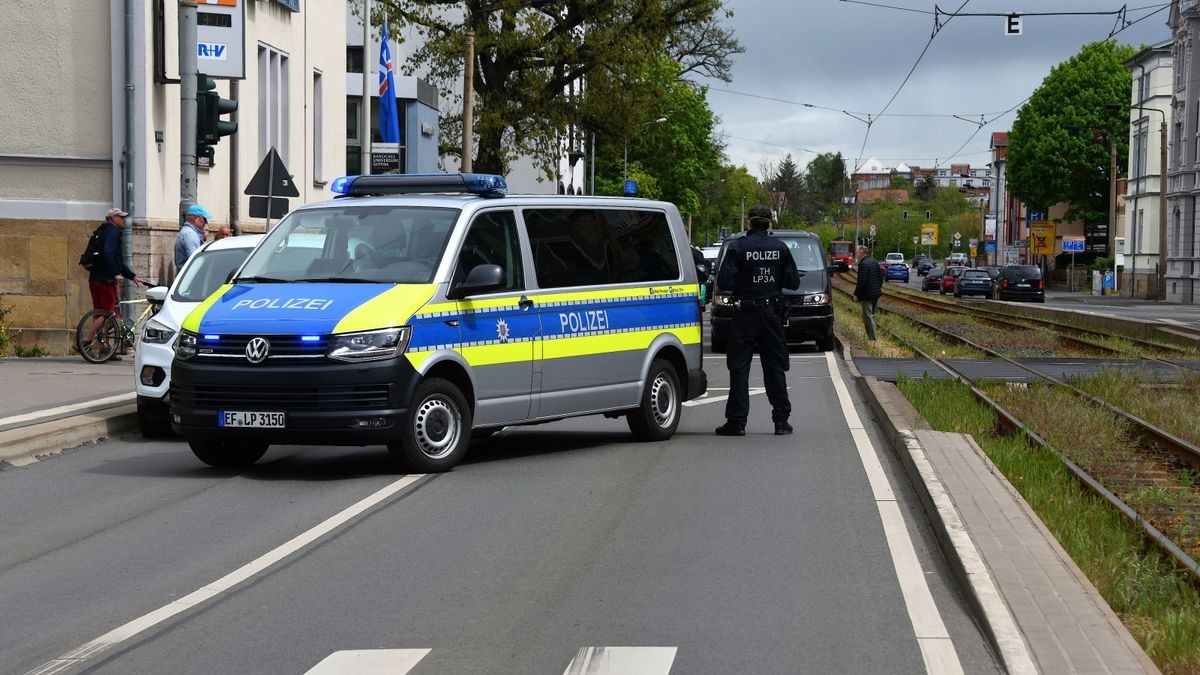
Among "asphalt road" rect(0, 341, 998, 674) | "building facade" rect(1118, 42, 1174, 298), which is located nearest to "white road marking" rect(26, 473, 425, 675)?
"asphalt road" rect(0, 341, 998, 674)

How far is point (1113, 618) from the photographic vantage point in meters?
6.10

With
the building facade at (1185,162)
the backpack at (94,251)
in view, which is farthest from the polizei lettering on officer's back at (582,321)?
the building facade at (1185,162)

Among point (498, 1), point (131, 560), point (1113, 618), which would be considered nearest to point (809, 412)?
point (131, 560)

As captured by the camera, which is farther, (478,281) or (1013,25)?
(1013,25)

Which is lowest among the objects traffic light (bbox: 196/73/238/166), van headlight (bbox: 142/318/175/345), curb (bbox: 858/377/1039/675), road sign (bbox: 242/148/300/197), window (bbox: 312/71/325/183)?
curb (bbox: 858/377/1039/675)

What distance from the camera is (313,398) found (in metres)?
10.6

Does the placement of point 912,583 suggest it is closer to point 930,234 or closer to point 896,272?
point 896,272

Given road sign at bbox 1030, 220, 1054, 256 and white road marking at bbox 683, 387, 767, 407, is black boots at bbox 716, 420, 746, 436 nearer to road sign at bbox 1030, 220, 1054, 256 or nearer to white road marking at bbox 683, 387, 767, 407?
white road marking at bbox 683, 387, 767, 407

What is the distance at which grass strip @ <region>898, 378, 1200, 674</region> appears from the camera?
6008 millimetres

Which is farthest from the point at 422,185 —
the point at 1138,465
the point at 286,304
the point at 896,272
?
the point at 896,272

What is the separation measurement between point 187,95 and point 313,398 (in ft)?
23.0

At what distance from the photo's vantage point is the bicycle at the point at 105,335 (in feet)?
64.1

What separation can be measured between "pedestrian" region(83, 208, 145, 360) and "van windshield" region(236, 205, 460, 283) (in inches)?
329

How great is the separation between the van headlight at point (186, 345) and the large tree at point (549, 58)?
28651mm
